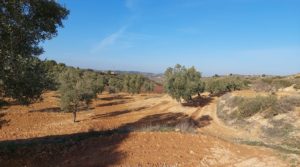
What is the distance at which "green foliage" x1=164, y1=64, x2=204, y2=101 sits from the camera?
51.7m

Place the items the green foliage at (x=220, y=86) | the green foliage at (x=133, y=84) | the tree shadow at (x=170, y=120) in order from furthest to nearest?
the green foliage at (x=133, y=84) < the green foliage at (x=220, y=86) < the tree shadow at (x=170, y=120)

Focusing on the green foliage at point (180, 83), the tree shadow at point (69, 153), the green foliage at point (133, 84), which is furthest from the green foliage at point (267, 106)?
the green foliage at point (133, 84)

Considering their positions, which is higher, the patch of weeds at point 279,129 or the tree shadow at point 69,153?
the tree shadow at point 69,153

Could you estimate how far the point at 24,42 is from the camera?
13.5 metres

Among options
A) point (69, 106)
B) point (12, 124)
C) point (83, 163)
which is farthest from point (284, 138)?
point (12, 124)

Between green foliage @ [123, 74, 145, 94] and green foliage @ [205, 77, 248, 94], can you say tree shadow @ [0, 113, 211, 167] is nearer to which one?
green foliage @ [205, 77, 248, 94]

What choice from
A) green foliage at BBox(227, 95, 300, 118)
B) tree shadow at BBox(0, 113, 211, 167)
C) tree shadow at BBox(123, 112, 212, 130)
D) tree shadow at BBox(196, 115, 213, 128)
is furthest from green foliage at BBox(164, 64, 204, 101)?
tree shadow at BBox(0, 113, 211, 167)

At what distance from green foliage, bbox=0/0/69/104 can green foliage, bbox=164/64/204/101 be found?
38045 mm

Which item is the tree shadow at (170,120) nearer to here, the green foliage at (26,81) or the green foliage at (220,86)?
the green foliage at (26,81)

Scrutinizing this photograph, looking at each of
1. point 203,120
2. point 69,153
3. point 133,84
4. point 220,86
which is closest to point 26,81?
point 69,153

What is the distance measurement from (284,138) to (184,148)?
49.3 feet

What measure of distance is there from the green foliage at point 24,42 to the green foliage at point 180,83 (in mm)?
38045

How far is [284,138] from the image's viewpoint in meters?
25.5

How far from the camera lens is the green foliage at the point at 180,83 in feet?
169
